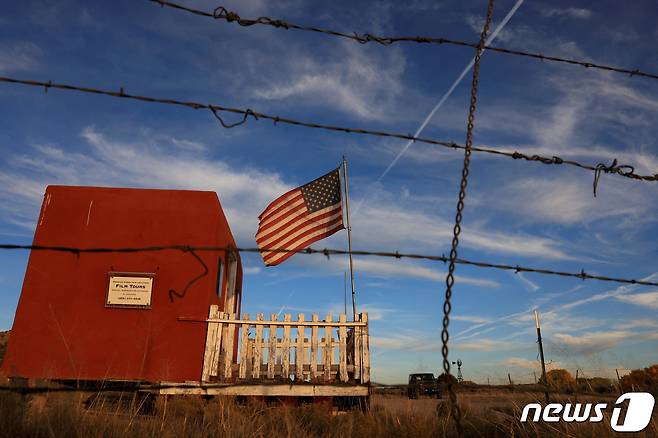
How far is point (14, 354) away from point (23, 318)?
805 millimetres

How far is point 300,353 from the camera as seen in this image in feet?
33.3

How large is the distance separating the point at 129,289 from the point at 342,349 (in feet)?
17.3

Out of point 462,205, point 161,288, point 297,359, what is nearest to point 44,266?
point 161,288

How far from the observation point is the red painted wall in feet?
35.7

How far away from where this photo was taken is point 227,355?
1034 cm

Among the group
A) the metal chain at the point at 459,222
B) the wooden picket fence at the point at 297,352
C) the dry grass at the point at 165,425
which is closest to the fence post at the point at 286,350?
the wooden picket fence at the point at 297,352

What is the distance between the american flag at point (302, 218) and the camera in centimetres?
1152

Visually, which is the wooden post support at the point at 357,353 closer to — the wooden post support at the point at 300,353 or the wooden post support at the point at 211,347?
the wooden post support at the point at 300,353

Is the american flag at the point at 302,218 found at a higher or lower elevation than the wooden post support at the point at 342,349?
higher

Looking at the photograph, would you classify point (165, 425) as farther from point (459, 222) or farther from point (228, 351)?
point (228, 351)

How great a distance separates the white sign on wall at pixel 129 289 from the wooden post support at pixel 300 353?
3.74 m

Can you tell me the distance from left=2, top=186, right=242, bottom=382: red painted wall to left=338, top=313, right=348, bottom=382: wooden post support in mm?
3257

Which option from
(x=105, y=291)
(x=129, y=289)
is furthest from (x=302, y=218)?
(x=105, y=291)

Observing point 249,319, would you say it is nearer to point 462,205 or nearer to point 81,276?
point 81,276
